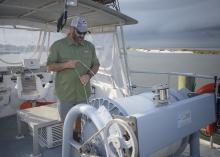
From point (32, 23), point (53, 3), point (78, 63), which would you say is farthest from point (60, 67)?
point (32, 23)

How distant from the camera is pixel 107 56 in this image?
5316mm

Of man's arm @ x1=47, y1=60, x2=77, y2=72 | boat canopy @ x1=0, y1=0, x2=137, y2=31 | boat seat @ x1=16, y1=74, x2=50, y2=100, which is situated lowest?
boat seat @ x1=16, y1=74, x2=50, y2=100

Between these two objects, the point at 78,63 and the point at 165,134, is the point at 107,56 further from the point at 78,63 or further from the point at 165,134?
the point at 165,134

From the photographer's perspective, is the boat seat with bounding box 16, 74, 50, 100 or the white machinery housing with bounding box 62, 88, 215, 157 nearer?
the white machinery housing with bounding box 62, 88, 215, 157

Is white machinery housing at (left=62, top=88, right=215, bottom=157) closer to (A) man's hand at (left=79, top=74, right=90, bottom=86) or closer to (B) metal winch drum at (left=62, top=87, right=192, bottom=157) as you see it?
(B) metal winch drum at (left=62, top=87, right=192, bottom=157)

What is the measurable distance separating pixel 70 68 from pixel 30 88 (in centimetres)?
264

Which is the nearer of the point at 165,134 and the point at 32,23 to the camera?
the point at 165,134

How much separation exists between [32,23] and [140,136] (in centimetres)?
471

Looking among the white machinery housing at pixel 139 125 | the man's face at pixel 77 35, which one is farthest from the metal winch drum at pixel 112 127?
the man's face at pixel 77 35

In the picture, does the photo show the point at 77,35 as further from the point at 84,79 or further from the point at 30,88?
the point at 30,88

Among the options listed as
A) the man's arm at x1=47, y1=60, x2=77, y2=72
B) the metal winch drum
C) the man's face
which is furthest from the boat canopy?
the metal winch drum

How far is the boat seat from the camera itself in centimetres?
478

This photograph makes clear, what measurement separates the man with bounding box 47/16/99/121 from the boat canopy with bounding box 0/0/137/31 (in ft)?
3.79

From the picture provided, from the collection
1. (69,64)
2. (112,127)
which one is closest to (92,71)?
(69,64)
